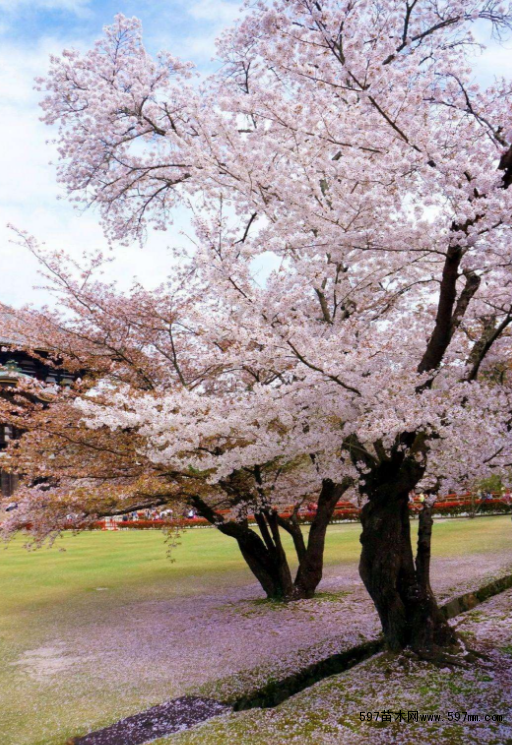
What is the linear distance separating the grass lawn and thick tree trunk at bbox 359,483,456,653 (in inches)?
89.0

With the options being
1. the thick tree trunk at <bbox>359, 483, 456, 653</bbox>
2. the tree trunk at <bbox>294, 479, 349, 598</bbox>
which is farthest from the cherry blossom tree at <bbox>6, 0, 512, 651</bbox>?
the tree trunk at <bbox>294, 479, 349, 598</bbox>

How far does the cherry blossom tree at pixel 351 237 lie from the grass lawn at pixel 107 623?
279 cm

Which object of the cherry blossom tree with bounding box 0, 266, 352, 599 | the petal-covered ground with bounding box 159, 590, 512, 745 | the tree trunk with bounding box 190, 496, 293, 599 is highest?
the cherry blossom tree with bounding box 0, 266, 352, 599

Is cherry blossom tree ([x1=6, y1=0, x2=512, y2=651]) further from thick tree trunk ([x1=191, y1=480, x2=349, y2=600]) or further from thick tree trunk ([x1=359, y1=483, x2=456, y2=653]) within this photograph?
thick tree trunk ([x1=191, y1=480, x2=349, y2=600])

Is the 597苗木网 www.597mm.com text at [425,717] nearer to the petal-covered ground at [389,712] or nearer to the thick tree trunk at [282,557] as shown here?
the petal-covered ground at [389,712]

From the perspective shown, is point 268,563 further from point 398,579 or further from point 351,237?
point 351,237

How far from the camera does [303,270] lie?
7324 mm

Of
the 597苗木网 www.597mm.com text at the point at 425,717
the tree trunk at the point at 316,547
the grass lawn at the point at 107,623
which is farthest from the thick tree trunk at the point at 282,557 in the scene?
the 597苗木网 www.597mm.com text at the point at 425,717

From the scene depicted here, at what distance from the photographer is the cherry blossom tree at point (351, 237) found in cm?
596

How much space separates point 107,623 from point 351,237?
8.12 meters

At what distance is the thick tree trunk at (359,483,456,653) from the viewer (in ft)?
24.1

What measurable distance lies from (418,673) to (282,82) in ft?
26.0

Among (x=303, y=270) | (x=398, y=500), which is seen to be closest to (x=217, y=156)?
(x=303, y=270)

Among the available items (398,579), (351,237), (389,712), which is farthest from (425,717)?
(351,237)
